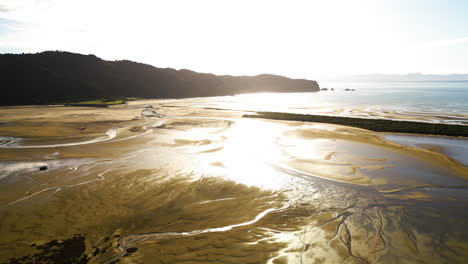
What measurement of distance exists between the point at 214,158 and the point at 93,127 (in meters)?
19.2

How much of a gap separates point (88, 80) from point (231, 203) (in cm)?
10457

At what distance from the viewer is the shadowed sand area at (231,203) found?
6684 millimetres

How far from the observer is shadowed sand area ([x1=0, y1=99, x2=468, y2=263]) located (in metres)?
6.68

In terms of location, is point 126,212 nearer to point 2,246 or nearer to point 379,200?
point 2,246

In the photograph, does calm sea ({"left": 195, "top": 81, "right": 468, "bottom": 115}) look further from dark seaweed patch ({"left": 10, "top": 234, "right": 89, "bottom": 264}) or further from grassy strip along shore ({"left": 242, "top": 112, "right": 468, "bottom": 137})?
dark seaweed patch ({"left": 10, "top": 234, "right": 89, "bottom": 264})

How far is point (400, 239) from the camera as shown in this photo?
7.48 metres

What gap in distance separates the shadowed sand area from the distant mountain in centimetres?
6542

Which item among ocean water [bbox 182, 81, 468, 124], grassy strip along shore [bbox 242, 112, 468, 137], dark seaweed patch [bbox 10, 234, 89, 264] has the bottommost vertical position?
dark seaweed patch [bbox 10, 234, 89, 264]

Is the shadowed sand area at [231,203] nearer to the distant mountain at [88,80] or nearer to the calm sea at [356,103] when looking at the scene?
the calm sea at [356,103]

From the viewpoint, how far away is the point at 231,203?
31.8ft

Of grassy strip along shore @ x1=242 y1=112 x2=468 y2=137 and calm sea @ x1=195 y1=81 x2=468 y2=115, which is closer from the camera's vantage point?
grassy strip along shore @ x1=242 y1=112 x2=468 y2=137

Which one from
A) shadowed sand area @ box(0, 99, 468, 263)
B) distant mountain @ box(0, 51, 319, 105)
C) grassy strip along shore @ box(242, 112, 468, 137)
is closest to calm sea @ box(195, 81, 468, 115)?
grassy strip along shore @ box(242, 112, 468, 137)

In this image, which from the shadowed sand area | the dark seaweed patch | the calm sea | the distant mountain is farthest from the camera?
the distant mountain

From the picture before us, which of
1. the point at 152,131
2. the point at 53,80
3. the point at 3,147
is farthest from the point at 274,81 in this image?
the point at 3,147
